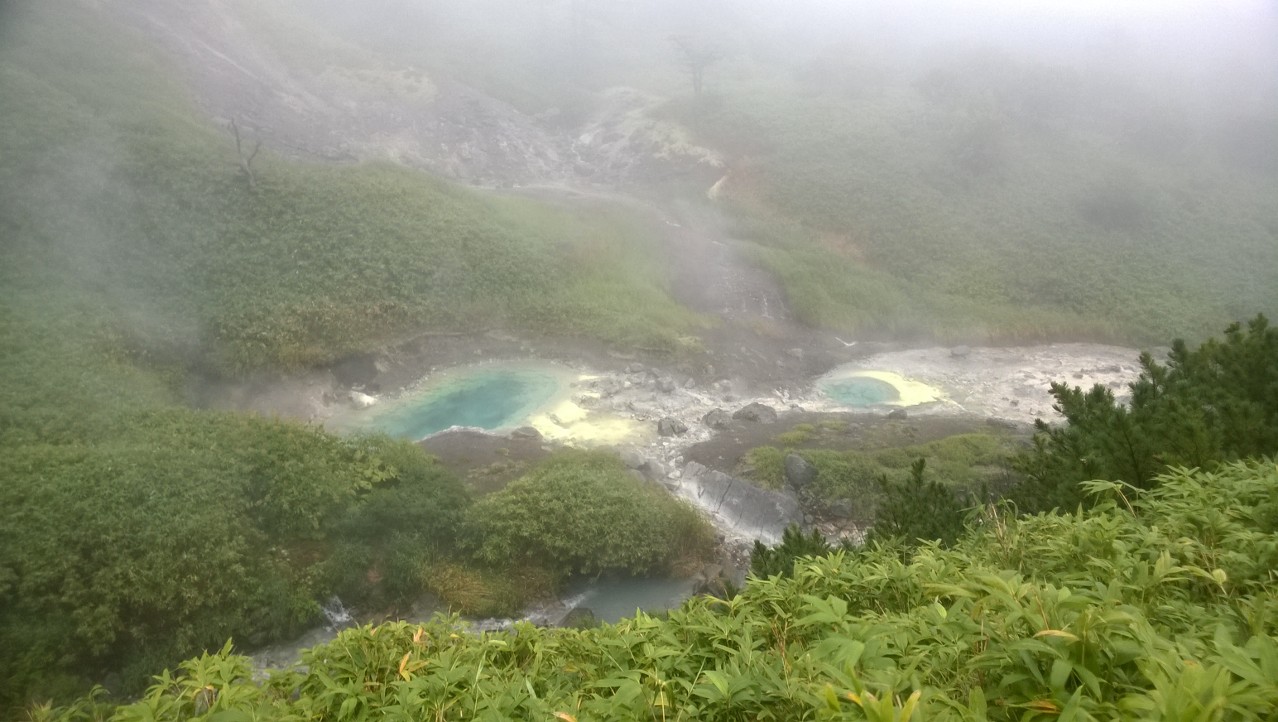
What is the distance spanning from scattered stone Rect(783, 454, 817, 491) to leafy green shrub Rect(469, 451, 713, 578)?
2938mm

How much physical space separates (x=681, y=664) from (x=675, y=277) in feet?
95.8

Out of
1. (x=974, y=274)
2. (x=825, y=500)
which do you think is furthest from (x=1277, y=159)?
(x=825, y=500)

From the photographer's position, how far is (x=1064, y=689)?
2.16 metres

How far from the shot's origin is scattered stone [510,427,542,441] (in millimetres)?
19438

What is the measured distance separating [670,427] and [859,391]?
9.27m

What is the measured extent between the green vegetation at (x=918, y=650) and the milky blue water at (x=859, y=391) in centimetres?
1998

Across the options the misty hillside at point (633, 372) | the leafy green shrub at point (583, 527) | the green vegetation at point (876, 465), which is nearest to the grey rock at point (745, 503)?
the misty hillside at point (633, 372)

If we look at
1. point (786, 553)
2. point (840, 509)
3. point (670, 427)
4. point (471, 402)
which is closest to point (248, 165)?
point (471, 402)

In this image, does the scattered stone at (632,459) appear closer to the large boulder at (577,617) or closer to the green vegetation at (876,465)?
the green vegetation at (876,465)

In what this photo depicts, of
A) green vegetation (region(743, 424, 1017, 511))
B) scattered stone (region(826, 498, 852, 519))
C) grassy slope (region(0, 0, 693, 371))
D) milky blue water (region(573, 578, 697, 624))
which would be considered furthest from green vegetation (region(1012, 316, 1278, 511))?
grassy slope (region(0, 0, 693, 371))

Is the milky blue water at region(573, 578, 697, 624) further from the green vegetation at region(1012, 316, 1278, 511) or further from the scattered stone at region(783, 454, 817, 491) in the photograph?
the green vegetation at region(1012, 316, 1278, 511)

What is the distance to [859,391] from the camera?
2519 cm

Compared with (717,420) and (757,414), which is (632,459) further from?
(757,414)

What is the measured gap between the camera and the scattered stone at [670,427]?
20297 mm
